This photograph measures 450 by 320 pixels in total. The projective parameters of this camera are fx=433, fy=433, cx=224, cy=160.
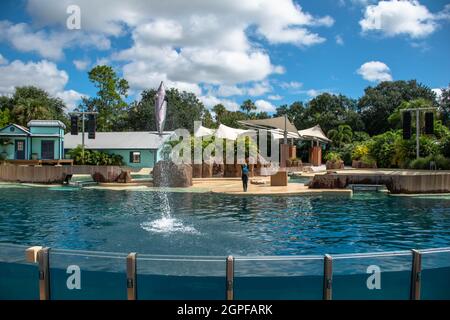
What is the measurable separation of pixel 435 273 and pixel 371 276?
0.89 metres

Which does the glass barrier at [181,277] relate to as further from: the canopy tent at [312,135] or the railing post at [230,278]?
the canopy tent at [312,135]

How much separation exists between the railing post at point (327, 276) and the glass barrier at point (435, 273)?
3.71 feet

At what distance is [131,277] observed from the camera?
494 centimetres

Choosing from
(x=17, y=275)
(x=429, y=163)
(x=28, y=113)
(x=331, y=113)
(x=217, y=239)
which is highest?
(x=331, y=113)

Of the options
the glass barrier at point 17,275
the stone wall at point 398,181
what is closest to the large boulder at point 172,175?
the stone wall at point 398,181

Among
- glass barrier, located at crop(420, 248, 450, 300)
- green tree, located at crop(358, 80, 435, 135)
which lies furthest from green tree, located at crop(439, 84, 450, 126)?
glass barrier, located at crop(420, 248, 450, 300)

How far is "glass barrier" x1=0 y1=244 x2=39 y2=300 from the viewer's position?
17.2ft

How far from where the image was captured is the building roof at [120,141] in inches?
1585

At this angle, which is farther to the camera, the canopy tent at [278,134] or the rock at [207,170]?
the canopy tent at [278,134]

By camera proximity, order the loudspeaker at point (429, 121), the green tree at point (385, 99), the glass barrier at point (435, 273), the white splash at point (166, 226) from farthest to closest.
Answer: the green tree at point (385, 99) < the loudspeaker at point (429, 121) < the white splash at point (166, 226) < the glass barrier at point (435, 273)

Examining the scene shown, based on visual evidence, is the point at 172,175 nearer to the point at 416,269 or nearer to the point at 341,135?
the point at 416,269

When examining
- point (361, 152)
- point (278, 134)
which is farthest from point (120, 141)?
point (361, 152)
